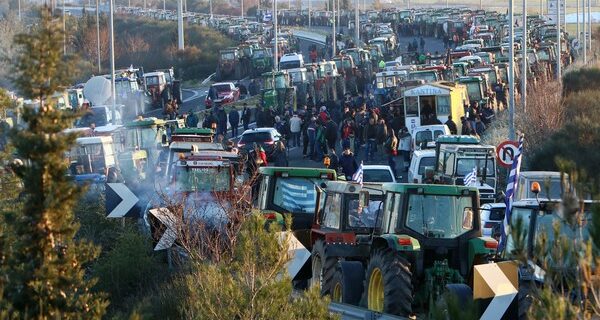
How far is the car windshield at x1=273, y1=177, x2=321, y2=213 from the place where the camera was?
72.9ft

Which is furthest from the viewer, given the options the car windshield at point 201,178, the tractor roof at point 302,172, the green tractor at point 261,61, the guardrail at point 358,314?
the green tractor at point 261,61

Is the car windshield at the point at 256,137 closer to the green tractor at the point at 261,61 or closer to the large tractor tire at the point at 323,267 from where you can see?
the large tractor tire at the point at 323,267

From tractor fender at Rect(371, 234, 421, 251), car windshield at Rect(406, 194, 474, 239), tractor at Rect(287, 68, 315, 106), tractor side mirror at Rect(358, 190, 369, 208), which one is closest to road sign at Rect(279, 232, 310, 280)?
tractor fender at Rect(371, 234, 421, 251)

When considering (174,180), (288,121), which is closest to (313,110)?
(288,121)

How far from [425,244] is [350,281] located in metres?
1.12

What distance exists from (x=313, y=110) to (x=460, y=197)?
96.3 feet

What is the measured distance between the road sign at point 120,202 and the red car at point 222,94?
3702 centimetres

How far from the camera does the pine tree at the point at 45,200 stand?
32.5 feet

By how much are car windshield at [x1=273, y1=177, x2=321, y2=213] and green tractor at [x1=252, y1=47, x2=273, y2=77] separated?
49252 mm

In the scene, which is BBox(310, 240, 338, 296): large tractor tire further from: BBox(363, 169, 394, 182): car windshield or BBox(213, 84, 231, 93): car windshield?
BBox(213, 84, 231, 93): car windshield

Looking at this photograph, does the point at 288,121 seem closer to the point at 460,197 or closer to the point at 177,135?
the point at 177,135

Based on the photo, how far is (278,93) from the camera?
52656 mm

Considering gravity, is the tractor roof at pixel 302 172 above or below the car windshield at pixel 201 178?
above

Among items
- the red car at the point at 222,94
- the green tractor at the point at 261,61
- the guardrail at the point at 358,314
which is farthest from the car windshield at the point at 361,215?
the green tractor at the point at 261,61
